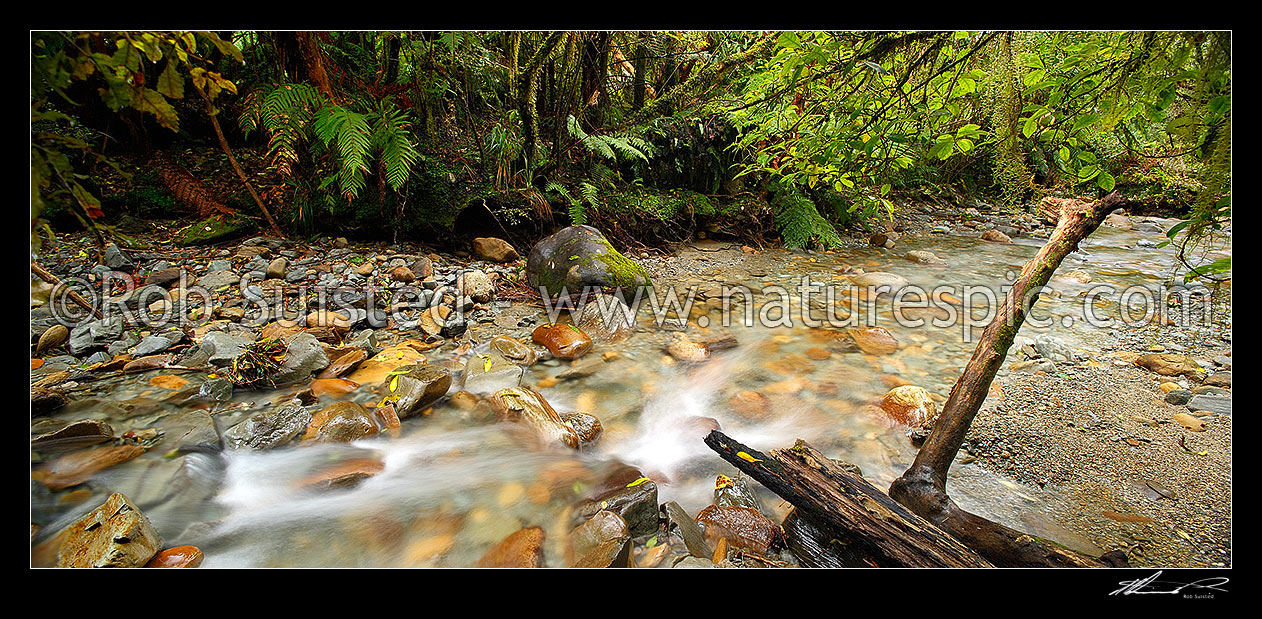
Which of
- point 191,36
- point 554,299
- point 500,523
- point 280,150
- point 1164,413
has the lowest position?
point 500,523

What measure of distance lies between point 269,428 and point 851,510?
8.41 ft

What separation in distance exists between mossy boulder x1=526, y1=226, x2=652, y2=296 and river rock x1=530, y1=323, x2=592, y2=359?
2.35 feet

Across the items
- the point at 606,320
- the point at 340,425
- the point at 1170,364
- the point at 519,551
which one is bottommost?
the point at 519,551

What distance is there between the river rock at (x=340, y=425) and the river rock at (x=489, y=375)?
59cm

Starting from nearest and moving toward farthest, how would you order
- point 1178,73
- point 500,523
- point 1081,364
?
point 1178,73 < point 500,523 < point 1081,364

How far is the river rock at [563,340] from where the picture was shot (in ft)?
11.6

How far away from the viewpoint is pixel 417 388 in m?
2.65

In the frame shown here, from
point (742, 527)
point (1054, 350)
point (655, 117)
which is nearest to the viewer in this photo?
point (742, 527)

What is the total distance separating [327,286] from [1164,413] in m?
5.42

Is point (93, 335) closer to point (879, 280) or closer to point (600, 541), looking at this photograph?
point (600, 541)

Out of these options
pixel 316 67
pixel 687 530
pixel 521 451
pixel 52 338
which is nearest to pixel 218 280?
pixel 52 338
